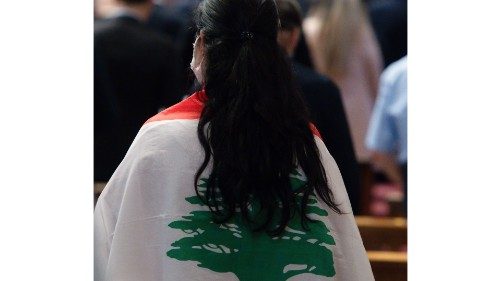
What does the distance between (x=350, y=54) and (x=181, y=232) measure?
11.6 feet

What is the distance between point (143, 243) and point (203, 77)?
0.44m

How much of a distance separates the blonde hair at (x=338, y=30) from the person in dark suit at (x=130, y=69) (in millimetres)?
1051

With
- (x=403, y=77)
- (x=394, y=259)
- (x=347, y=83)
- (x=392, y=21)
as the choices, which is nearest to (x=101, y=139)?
(x=394, y=259)

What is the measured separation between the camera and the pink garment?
21.0 feet

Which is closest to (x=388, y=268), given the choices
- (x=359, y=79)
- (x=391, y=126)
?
(x=391, y=126)

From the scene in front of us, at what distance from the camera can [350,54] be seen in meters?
6.70

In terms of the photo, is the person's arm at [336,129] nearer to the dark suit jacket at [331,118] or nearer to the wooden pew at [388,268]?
the dark suit jacket at [331,118]

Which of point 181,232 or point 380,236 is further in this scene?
point 380,236

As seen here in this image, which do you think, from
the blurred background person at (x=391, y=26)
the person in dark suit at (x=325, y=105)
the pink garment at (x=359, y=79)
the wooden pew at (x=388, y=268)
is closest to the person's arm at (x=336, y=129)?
the person in dark suit at (x=325, y=105)

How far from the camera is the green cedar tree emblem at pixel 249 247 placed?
327 cm

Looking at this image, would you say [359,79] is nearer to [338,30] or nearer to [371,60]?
[371,60]

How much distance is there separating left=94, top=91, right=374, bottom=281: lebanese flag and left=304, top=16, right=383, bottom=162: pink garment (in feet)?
9.42
